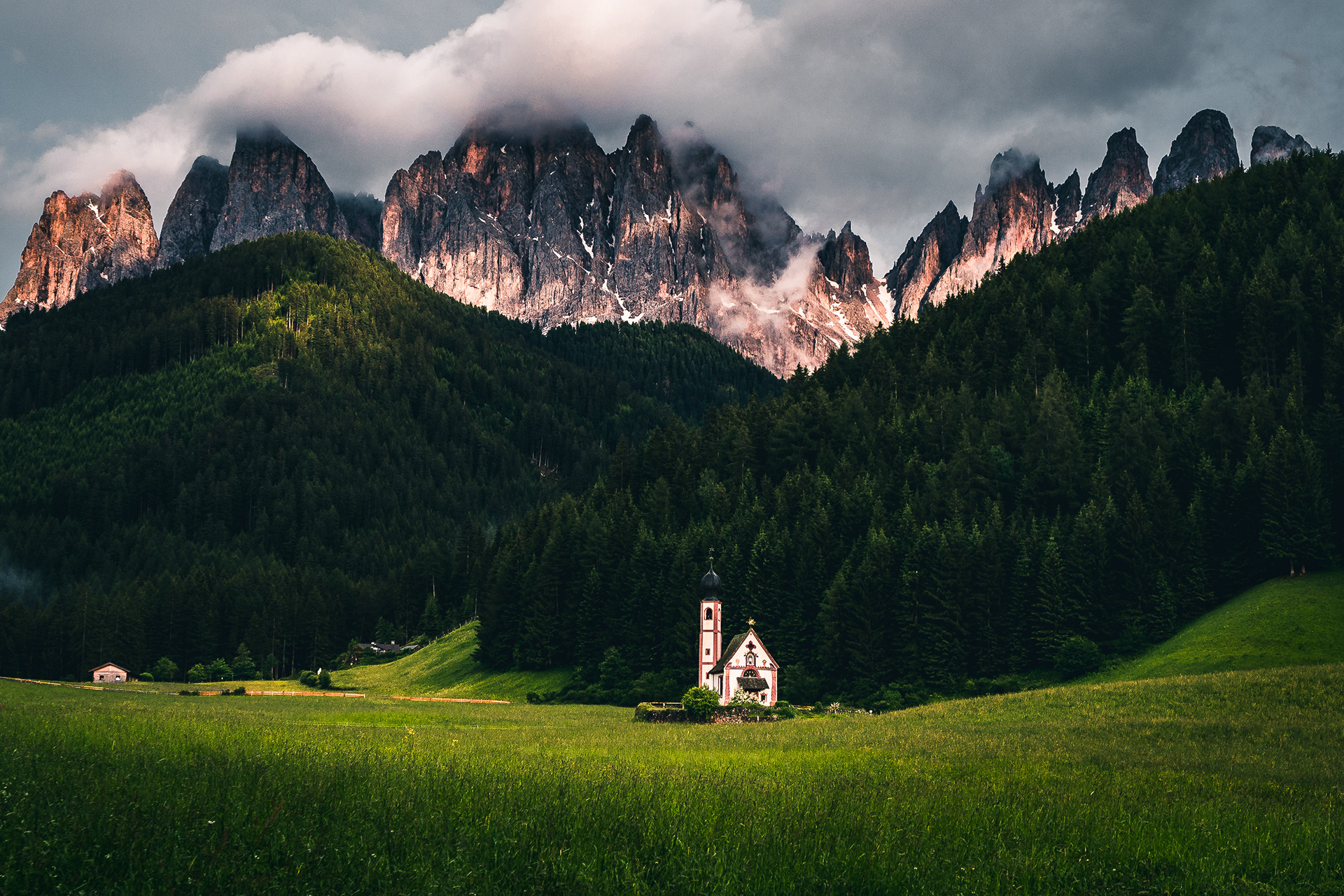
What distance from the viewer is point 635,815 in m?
17.0

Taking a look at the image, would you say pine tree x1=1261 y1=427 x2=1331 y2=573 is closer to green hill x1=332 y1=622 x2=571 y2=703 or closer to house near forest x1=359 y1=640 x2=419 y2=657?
green hill x1=332 y1=622 x2=571 y2=703

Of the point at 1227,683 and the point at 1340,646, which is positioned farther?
the point at 1340,646

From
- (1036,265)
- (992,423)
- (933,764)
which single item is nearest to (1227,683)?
(933,764)

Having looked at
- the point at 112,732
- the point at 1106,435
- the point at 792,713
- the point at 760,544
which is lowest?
the point at 792,713

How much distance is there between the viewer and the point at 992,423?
3789 inches

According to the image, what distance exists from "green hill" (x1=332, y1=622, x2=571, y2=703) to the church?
53.8ft

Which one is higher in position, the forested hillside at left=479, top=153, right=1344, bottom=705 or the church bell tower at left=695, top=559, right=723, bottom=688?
the forested hillside at left=479, top=153, right=1344, bottom=705

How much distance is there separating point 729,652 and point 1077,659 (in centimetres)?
2503

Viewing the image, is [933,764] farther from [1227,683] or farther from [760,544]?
[760,544]

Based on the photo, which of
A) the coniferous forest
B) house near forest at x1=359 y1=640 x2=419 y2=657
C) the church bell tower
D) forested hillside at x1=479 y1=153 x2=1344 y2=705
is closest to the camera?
forested hillside at x1=479 y1=153 x2=1344 y2=705

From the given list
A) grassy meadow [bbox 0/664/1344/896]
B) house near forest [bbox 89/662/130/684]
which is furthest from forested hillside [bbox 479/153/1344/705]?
house near forest [bbox 89/662/130/684]

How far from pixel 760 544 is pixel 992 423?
2889cm

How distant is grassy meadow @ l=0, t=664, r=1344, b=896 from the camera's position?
40.8 feet

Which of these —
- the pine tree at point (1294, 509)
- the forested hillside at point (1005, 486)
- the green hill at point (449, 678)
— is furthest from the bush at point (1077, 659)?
the green hill at point (449, 678)
